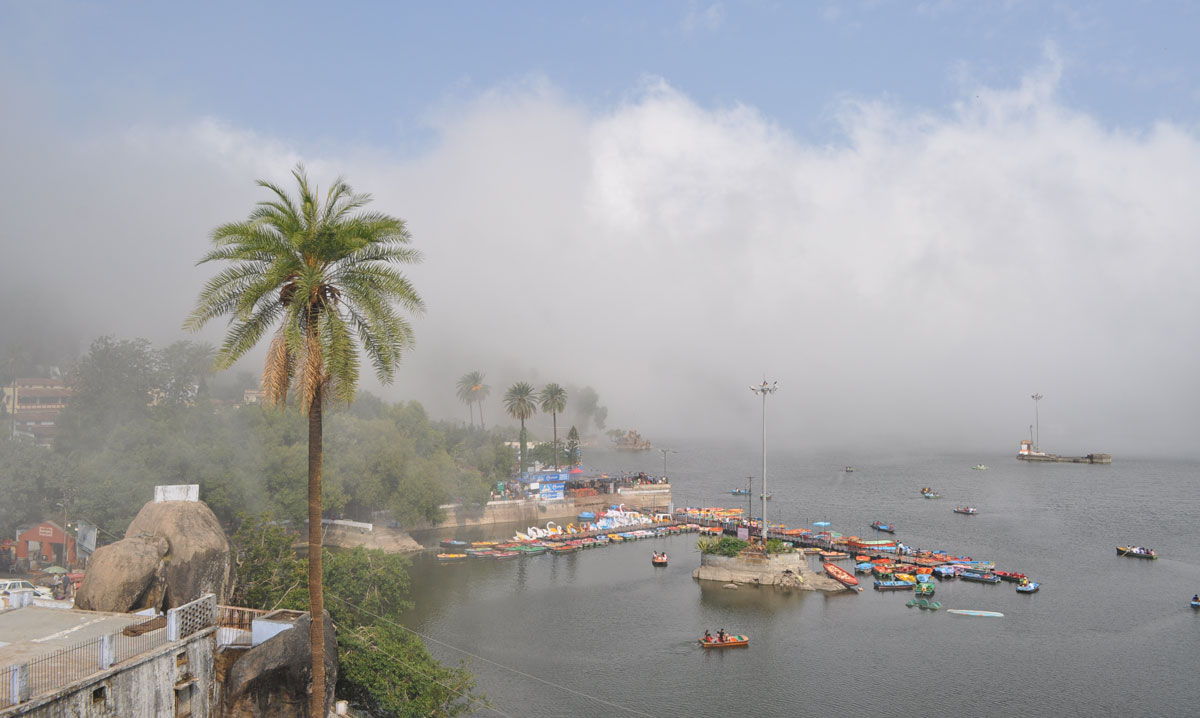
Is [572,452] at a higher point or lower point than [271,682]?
lower

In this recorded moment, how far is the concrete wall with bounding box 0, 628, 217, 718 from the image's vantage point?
1552 cm

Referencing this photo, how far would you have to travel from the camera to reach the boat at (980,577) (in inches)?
2822

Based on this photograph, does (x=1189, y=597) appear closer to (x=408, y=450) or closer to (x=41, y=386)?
(x=408, y=450)

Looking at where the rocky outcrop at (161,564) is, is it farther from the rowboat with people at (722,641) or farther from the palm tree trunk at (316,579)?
the rowboat with people at (722,641)

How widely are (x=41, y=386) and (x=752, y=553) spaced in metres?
137

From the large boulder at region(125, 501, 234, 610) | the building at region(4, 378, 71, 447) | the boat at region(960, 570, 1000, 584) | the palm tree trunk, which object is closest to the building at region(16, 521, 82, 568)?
the large boulder at region(125, 501, 234, 610)

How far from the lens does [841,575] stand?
70.8 metres

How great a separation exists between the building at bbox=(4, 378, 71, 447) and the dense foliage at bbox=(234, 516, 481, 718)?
115 m

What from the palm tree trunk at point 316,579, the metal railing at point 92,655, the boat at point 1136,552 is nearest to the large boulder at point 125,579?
the metal railing at point 92,655

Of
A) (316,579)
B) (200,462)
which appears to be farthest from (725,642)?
(200,462)

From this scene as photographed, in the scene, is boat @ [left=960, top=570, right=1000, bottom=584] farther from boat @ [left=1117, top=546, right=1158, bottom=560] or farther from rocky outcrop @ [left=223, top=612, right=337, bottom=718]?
rocky outcrop @ [left=223, top=612, right=337, bottom=718]

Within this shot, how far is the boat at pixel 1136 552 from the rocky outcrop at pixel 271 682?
9400 cm

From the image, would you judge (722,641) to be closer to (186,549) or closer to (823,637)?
(823,637)

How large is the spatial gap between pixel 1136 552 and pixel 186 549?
97.0m
